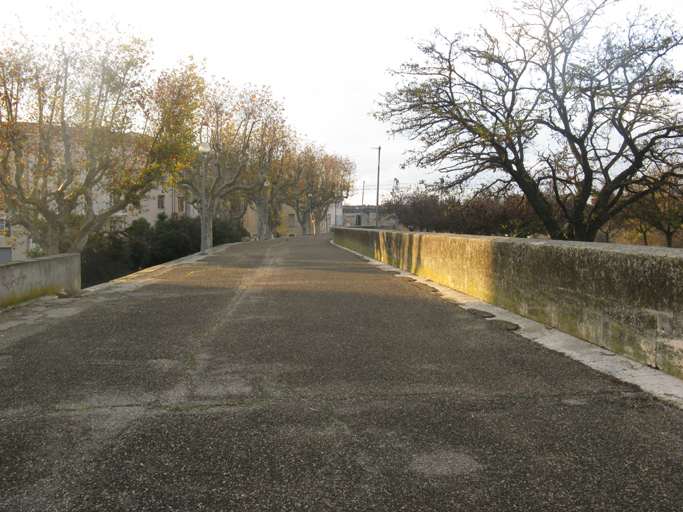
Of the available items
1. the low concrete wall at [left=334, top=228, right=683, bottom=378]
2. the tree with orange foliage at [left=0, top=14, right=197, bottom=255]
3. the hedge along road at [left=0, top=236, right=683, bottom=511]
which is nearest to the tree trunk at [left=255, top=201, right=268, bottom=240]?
the tree with orange foliage at [left=0, top=14, right=197, bottom=255]

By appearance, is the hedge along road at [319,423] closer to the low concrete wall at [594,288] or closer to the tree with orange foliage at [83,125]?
the low concrete wall at [594,288]

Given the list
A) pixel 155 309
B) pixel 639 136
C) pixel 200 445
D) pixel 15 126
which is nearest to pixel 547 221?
pixel 639 136

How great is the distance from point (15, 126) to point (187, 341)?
21021mm

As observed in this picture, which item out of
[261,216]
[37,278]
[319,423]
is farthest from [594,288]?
[261,216]

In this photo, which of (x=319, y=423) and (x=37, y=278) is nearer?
(x=319, y=423)

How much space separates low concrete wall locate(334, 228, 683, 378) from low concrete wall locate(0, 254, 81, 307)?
6.80 m

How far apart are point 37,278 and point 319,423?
697 centimetres

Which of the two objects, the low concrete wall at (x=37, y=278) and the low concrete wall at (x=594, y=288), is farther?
the low concrete wall at (x=37, y=278)

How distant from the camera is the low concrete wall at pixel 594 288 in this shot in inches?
168

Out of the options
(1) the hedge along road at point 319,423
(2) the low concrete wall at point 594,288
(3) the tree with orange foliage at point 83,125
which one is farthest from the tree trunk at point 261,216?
(1) the hedge along road at point 319,423

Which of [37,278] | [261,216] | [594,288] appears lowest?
[37,278]

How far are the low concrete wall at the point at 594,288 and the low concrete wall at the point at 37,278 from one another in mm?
6802

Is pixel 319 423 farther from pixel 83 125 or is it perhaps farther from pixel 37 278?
pixel 83 125

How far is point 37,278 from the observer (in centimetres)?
855
